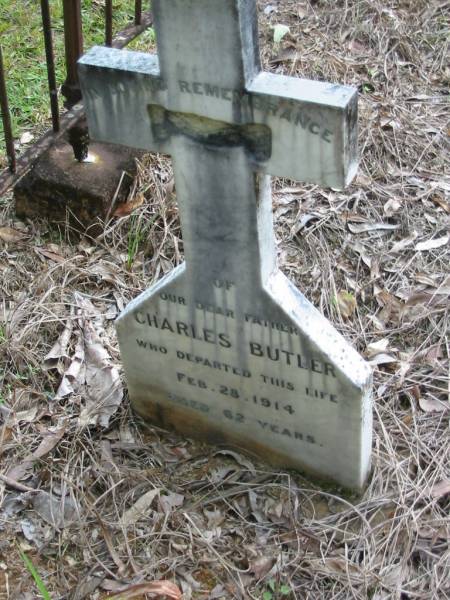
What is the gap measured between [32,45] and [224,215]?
117 inches

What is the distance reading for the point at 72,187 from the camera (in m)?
3.65

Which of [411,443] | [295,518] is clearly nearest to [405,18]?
[411,443]

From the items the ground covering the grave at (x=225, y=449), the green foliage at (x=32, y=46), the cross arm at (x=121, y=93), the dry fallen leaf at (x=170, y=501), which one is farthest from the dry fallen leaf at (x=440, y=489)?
the green foliage at (x=32, y=46)

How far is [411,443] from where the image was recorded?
Answer: 2.99 m

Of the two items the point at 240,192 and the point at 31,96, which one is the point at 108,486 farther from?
the point at 31,96

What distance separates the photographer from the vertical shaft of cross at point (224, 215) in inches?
95.3

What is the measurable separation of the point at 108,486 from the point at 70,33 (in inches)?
68.7

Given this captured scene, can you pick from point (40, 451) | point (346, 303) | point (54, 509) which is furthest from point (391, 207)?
point (54, 509)

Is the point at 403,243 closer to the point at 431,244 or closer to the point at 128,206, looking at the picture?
the point at 431,244

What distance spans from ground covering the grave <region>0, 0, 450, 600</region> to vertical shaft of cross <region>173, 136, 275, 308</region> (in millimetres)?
736

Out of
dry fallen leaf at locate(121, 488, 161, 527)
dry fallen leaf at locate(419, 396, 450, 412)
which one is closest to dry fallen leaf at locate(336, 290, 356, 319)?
dry fallen leaf at locate(419, 396, 450, 412)

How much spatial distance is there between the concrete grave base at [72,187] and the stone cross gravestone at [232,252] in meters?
0.91

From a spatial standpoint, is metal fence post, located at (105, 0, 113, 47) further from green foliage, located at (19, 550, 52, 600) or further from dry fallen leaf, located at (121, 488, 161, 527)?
green foliage, located at (19, 550, 52, 600)

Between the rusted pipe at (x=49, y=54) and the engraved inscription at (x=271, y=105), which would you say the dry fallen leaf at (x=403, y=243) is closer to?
the rusted pipe at (x=49, y=54)
